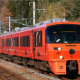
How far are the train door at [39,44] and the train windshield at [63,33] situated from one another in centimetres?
74

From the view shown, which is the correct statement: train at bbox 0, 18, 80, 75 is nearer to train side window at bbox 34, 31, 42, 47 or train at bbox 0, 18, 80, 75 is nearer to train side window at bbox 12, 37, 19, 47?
train side window at bbox 34, 31, 42, 47

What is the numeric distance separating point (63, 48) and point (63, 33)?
0.88m

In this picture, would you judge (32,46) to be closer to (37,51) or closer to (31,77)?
(37,51)

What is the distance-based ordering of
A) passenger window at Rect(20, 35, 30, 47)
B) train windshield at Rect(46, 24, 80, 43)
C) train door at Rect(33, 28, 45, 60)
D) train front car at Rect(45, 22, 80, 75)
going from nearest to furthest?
train front car at Rect(45, 22, 80, 75) < train windshield at Rect(46, 24, 80, 43) < train door at Rect(33, 28, 45, 60) < passenger window at Rect(20, 35, 30, 47)

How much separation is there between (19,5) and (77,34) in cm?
6426

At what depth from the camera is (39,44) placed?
14.8 m

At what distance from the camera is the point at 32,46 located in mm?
16500

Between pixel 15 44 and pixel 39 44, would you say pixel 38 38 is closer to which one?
pixel 39 44

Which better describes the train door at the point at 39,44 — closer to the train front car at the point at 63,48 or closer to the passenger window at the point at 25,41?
the train front car at the point at 63,48

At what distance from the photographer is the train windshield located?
13.0m

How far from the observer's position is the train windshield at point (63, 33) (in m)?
13.0

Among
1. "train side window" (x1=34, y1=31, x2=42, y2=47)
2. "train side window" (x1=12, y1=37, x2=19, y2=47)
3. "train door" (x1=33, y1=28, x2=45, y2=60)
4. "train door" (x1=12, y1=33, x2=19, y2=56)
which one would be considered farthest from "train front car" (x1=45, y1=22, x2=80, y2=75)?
"train side window" (x1=12, y1=37, x2=19, y2=47)

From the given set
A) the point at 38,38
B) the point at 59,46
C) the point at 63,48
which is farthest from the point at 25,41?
the point at 63,48

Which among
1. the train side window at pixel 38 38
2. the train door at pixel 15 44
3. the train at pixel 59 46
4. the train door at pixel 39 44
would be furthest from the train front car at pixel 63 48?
the train door at pixel 15 44
